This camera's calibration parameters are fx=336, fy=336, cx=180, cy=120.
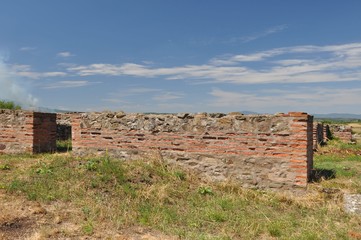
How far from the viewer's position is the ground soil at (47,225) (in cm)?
486

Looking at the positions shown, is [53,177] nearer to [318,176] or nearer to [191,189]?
[191,189]

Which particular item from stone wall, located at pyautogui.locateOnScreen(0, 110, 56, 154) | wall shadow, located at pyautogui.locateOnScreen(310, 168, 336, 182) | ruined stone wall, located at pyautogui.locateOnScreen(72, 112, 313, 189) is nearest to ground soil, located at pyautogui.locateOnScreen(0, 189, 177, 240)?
ruined stone wall, located at pyautogui.locateOnScreen(72, 112, 313, 189)

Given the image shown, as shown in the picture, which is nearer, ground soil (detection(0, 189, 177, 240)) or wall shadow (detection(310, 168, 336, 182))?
ground soil (detection(0, 189, 177, 240))

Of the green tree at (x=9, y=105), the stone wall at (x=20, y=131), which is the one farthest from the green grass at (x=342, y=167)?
the green tree at (x=9, y=105)

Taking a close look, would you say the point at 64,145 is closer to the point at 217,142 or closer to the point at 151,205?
the point at 217,142

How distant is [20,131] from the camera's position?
1166 cm

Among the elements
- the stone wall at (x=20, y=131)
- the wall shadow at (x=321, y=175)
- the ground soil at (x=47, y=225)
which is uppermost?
the stone wall at (x=20, y=131)

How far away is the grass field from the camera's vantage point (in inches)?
205

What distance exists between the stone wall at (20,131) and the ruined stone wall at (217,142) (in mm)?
2852

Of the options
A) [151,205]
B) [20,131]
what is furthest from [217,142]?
[20,131]

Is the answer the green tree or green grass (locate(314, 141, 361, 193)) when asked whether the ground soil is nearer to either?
green grass (locate(314, 141, 361, 193))

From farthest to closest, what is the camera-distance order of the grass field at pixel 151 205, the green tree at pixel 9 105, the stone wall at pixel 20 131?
the green tree at pixel 9 105
the stone wall at pixel 20 131
the grass field at pixel 151 205

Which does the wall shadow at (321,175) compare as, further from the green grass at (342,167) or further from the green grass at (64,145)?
the green grass at (64,145)

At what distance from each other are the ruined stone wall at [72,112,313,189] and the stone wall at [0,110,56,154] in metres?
2.85
